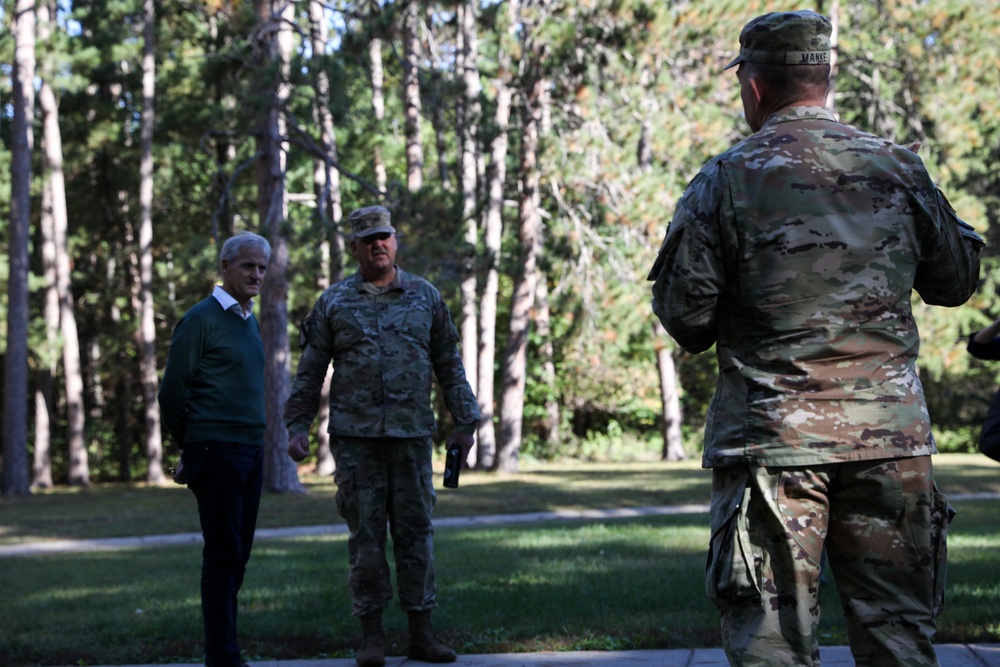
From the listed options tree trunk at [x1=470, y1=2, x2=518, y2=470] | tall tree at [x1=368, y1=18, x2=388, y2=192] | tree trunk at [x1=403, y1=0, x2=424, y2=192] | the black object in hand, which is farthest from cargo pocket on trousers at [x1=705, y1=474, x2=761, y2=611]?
tall tree at [x1=368, y1=18, x2=388, y2=192]

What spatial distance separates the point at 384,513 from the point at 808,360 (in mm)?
3259

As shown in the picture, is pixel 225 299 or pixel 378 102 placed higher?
pixel 378 102

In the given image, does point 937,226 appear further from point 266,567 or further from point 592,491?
point 592,491

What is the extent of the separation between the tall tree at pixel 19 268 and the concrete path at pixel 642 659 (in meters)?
20.8

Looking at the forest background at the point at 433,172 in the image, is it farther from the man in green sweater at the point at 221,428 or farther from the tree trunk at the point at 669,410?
the man in green sweater at the point at 221,428

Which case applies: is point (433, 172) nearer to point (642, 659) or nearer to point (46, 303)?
point (46, 303)

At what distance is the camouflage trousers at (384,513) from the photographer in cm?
591

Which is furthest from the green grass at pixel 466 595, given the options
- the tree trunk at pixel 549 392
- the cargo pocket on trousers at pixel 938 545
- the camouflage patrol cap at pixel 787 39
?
the tree trunk at pixel 549 392

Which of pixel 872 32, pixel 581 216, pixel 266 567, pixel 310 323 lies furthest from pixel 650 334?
pixel 310 323

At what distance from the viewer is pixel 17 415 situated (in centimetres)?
2534

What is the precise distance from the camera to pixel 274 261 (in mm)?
19703

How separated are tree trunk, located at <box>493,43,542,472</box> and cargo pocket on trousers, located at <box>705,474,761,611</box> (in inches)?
760

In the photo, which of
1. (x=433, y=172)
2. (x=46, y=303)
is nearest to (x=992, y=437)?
(x=46, y=303)

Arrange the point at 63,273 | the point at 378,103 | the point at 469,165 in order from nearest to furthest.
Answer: the point at 469,165, the point at 378,103, the point at 63,273
